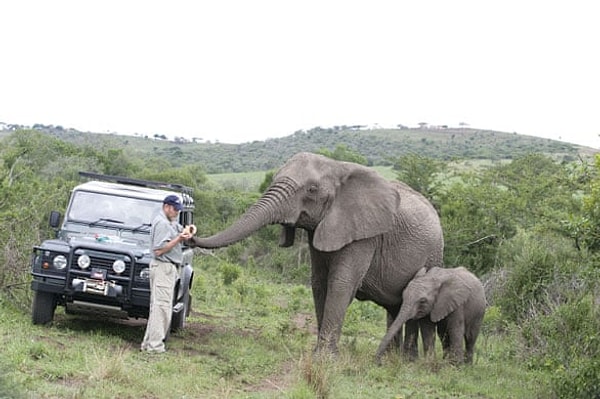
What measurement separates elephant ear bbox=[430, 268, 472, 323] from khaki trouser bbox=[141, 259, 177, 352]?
3902 mm

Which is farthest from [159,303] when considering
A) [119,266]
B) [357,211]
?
[357,211]

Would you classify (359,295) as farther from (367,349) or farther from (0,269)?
(0,269)

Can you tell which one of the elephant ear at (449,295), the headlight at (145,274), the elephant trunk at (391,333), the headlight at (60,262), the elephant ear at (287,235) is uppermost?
the elephant ear at (287,235)

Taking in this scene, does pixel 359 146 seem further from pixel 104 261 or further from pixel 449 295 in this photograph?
pixel 104 261

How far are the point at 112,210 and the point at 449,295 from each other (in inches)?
191

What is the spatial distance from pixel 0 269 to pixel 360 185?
18.2ft

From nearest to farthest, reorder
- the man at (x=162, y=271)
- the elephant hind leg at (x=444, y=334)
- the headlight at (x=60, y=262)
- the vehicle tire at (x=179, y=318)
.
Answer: the man at (x=162, y=271) < the headlight at (x=60, y=262) < the vehicle tire at (x=179, y=318) < the elephant hind leg at (x=444, y=334)

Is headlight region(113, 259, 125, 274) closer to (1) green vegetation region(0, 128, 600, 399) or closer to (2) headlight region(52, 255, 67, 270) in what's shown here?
(2) headlight region(52, 255, 67, 270)

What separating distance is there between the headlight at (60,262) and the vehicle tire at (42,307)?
1.30 feet

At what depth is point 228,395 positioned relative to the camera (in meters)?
7.65

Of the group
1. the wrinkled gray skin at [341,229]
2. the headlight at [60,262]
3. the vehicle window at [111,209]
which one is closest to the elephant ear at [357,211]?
the wrinkled gray skin at [341,229]

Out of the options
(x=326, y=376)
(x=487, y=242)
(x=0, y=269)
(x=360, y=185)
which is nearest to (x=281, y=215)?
(x=360, y=185)

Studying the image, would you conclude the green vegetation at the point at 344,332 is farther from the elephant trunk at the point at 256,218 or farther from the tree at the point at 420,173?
the tree at the point at 420,173

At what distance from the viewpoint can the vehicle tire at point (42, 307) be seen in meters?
10.5
